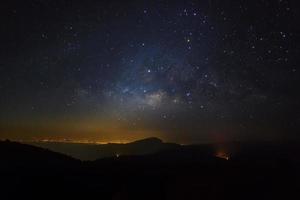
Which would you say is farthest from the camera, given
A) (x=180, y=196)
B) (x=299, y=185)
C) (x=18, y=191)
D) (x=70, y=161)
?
(x=299, y=185)

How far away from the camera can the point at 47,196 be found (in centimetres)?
3128

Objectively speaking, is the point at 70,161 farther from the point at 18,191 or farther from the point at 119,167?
the point at 18,191

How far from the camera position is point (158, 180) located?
39.9 m

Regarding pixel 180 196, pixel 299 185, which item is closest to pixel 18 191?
pixel 180 196

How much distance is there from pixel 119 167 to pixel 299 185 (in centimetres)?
2661

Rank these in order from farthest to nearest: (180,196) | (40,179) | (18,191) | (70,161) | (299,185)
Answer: (299,185), (70,161), (180,196), (40,179), (18,191)

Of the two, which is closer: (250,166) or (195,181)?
(195,181)

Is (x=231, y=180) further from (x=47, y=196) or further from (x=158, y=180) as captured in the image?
(x=47, y=196)

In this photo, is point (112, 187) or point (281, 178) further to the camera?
point (281, 178)

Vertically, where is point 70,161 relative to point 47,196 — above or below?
above

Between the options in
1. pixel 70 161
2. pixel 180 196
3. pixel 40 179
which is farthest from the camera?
pixel 70 161

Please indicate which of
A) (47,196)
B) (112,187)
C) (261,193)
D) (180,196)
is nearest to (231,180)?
(261,193)

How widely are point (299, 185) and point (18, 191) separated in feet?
128

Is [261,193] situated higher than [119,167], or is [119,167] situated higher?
[119,167]
